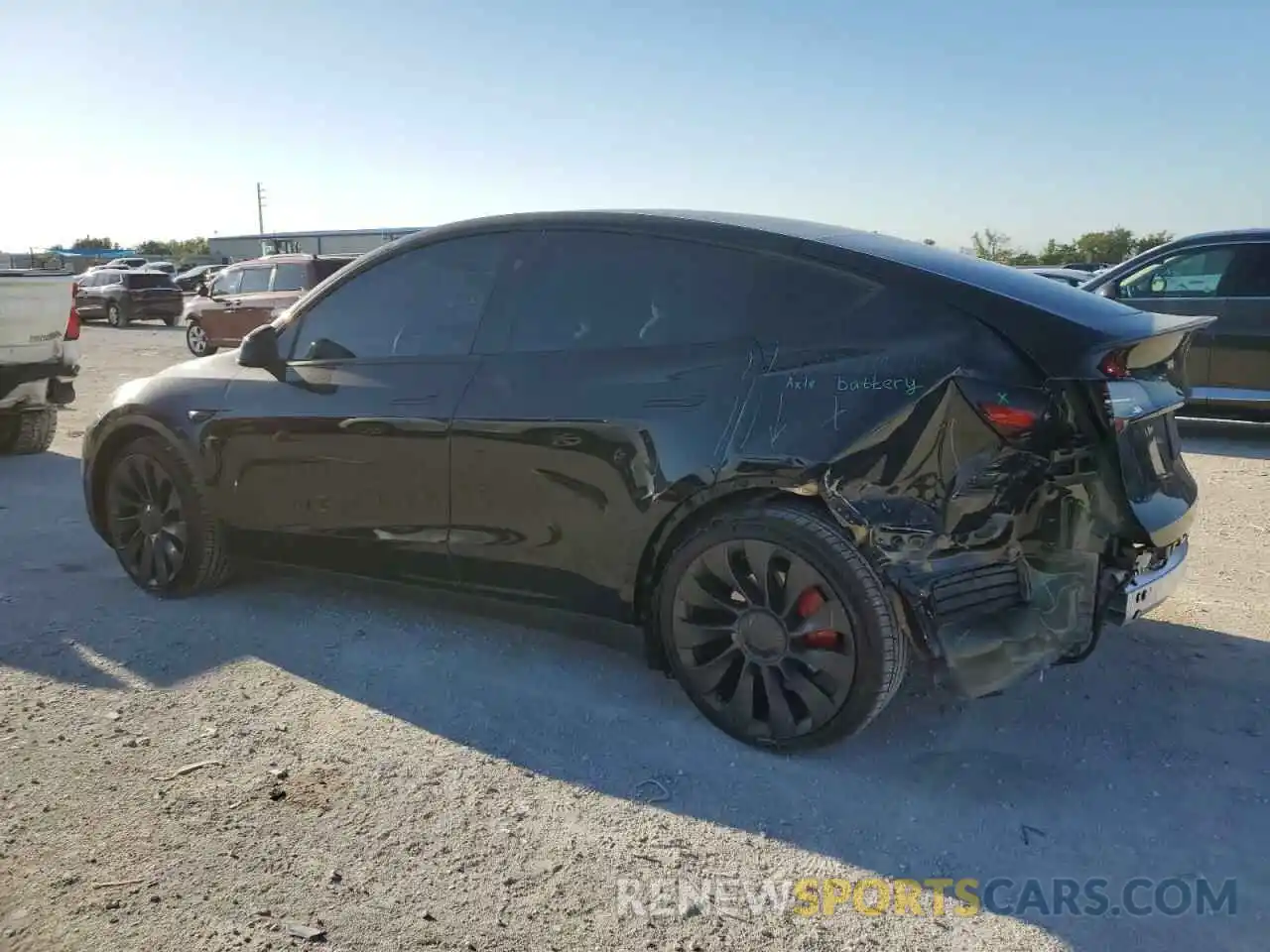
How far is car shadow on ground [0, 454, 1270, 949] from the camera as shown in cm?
288

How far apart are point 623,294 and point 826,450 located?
1.02 meters

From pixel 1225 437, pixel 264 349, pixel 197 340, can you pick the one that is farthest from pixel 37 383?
pixel 197 340

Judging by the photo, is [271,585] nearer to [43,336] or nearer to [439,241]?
[439,241]

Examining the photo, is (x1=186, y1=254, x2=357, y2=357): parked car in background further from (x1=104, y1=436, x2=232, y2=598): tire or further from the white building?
the white building

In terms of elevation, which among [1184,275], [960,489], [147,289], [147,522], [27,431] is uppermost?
[1184,275]

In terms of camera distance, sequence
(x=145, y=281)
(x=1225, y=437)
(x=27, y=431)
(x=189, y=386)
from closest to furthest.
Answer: (x=189, y=386), (x=27, y=431), (x=1225, y=437), (x=145, y=281)

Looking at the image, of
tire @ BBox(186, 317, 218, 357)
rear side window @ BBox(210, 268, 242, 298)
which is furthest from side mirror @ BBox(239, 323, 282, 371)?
tire @ BBox(186, 317, 218, 357)

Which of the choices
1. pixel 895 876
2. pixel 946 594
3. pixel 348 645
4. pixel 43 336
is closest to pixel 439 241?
pixel 348 645

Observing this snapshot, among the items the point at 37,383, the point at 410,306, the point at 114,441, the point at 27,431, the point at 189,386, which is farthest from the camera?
the point at 27,431

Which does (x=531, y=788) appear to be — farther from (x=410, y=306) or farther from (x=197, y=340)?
(x=197, y=340)

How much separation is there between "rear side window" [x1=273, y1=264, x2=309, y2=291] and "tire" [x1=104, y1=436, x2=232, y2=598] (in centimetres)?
1300

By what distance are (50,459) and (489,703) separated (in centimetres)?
669

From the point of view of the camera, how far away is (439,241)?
4266 mm

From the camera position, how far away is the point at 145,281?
28.8 meters
